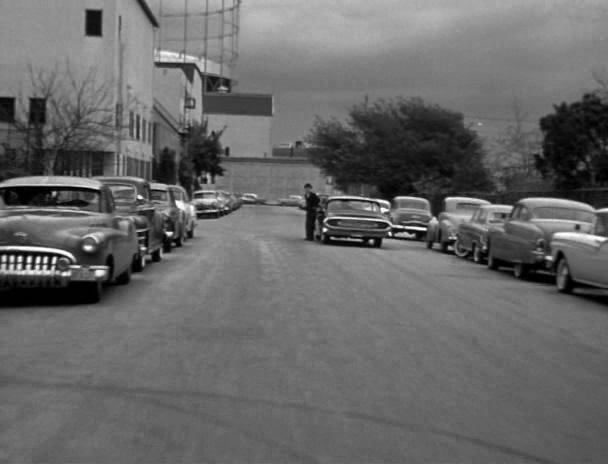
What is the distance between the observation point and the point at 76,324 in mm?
11594

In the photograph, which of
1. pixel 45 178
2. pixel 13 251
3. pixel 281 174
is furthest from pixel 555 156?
pixel 281 174

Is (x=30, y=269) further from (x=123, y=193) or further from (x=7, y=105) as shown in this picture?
(x=7, y=105)

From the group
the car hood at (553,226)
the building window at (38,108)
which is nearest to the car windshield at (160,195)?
Result: the car hood at (553,226)

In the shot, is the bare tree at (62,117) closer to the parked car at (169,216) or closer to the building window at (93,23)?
the building window at (93,23)

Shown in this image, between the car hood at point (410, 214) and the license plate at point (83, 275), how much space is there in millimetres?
27274

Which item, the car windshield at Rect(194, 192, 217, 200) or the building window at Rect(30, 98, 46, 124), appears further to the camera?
the car windshield at Rect(194, 192, 217, 200)

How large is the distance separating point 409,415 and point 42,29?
1922 inches

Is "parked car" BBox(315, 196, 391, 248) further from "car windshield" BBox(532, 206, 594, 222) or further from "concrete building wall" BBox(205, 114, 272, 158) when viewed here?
"concrete building wall" BBox(205, 114, 272, 158)

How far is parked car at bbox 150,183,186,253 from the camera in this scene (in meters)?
25.2

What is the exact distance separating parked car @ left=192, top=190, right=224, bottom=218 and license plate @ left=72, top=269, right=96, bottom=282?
44525 mm

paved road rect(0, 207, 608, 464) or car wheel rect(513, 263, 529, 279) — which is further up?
paved road rect(0, 207, 608, 464)

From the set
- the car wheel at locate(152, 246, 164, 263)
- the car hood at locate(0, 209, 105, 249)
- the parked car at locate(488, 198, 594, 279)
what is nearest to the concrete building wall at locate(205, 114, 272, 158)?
the car wheel at locate(152, 246, 164, 263)

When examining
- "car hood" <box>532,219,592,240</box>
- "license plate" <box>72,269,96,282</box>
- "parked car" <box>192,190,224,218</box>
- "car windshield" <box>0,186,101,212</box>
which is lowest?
"parked car" <box>192,190,224,218</box>

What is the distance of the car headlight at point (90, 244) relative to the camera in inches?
508
